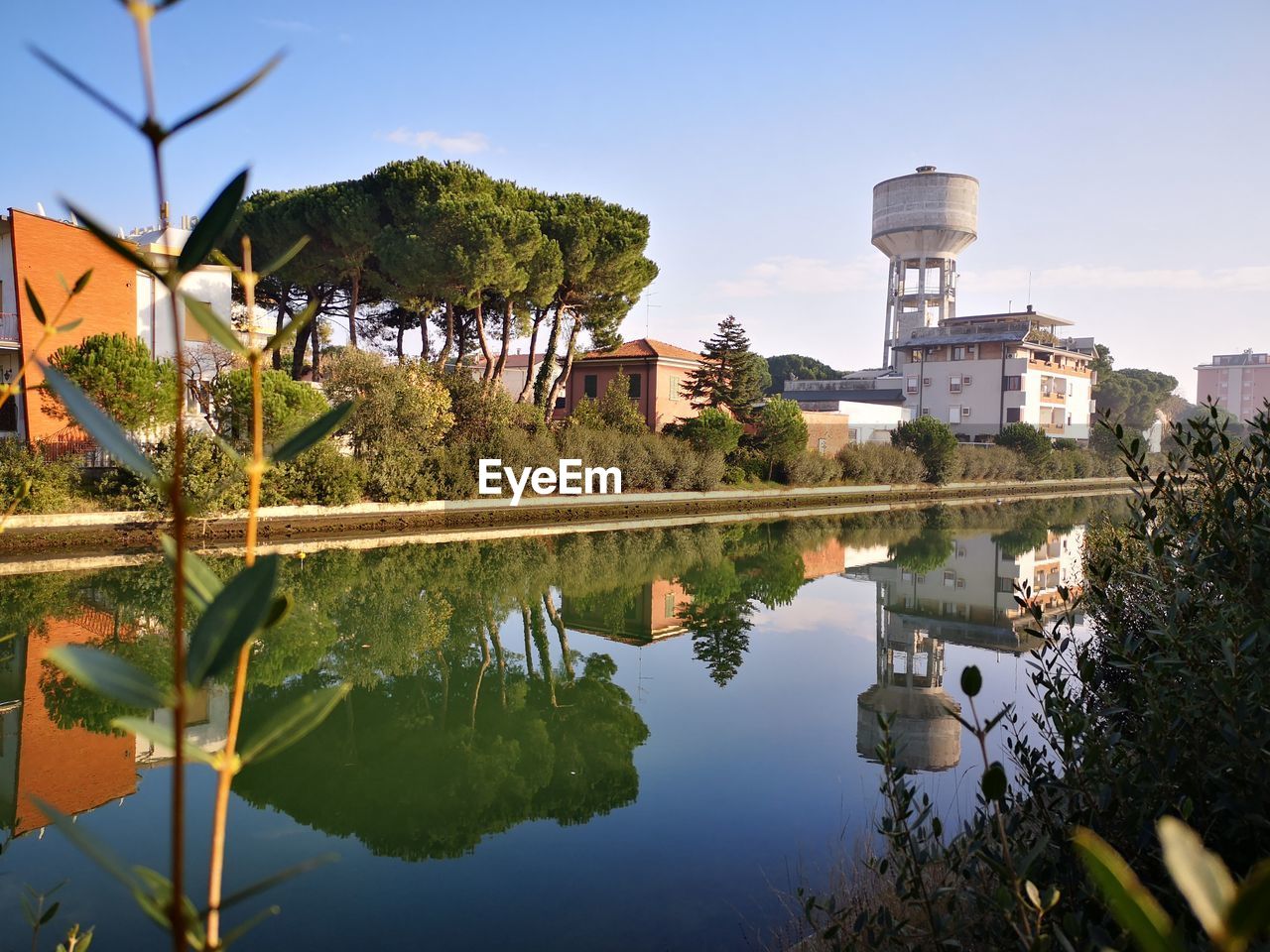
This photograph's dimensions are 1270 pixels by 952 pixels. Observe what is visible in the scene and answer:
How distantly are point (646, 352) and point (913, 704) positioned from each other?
84.8ft

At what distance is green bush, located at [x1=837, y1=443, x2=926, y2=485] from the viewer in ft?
108

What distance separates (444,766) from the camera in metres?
6.52

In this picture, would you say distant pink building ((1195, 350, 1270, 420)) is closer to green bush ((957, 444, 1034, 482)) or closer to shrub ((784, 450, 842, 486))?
green bush ((957, 444, 1034, 482))

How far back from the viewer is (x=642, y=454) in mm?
25578

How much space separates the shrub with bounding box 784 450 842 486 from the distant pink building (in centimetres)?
8022

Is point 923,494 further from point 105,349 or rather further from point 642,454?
point 105,349

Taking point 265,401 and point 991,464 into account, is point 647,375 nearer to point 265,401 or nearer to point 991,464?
point 991,464

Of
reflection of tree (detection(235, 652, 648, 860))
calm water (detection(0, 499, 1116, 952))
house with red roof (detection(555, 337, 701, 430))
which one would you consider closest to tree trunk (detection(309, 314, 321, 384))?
house with red roof (detection(555, 337, 701, 430))

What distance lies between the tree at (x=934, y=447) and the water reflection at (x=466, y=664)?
1791 centimetres

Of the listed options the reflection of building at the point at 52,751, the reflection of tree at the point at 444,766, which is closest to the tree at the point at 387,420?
the reflection of building at the point at 52,751

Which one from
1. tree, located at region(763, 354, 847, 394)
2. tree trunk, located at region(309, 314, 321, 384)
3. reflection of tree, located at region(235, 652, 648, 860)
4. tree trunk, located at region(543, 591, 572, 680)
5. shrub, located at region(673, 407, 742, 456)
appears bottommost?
reflection of tree, located at region(235, 652, 648, 860)

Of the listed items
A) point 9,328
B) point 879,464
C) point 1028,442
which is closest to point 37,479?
point 9,328

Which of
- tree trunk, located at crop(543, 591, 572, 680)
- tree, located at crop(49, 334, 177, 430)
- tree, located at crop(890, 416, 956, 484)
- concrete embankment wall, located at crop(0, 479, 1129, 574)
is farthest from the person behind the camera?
tree, located at crop(890, 416, 956, 484)

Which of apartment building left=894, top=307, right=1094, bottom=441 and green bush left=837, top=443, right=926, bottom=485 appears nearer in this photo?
green bush left=837, top=443, right=926, bottom=485
